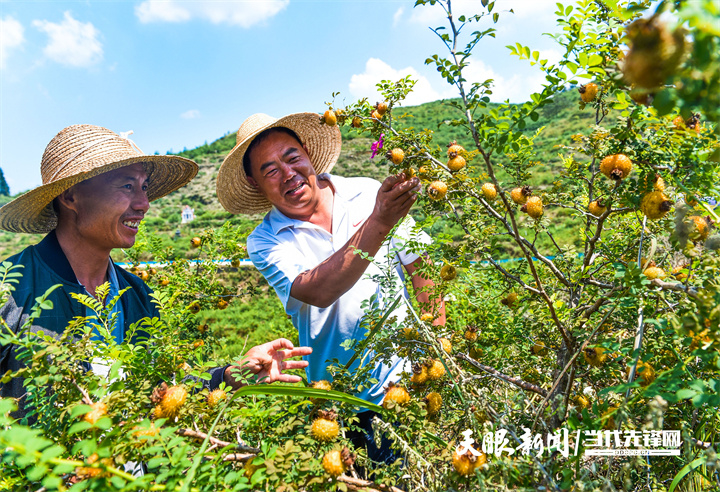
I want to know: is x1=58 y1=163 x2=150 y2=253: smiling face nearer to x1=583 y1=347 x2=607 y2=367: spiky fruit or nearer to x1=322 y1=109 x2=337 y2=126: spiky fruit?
x1=322 y1=109 x2=337 y2=126: spiky fruit

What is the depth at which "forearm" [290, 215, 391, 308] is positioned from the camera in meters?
1.46

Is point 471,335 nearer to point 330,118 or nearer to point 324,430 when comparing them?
point 324,430

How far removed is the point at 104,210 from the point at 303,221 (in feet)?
2.97

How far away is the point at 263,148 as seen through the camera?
6.77 feet

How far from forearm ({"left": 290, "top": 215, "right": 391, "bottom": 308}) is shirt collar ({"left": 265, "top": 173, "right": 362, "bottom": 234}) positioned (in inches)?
18.0

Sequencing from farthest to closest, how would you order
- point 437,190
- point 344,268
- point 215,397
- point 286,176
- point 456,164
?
point 286,176, point 344,268, point 456,164, point 437,190, point 215,397

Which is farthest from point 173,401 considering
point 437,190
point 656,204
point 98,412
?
point 656,204

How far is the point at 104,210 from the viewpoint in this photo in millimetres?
1781

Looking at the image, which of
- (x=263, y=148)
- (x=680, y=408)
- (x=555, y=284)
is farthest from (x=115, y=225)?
(x=680, y=408)

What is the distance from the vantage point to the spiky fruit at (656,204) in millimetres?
804

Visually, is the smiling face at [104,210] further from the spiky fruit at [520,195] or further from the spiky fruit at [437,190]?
the spiky fruit at [520,195]

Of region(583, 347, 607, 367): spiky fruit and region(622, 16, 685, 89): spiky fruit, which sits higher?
region(622, 16, 685, 89): spiky fruit

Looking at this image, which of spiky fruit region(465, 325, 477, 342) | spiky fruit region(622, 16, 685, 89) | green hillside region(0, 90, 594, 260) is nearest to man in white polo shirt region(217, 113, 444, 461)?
spiky fruit region(465, 325, 477, 342)

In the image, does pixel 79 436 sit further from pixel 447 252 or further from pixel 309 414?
pixel 447 252
